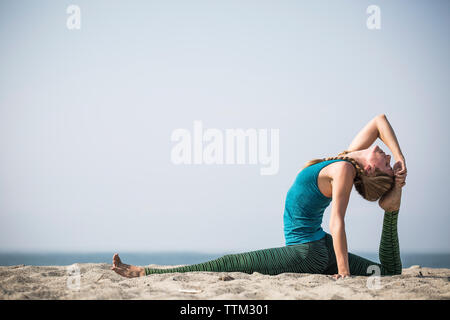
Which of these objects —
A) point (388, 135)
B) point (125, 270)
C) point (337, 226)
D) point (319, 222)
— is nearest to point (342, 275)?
point (337, 226)

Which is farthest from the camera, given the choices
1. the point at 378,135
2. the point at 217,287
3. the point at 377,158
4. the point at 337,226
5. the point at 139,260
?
the point at 139,260

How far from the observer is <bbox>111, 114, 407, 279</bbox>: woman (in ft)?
9.86

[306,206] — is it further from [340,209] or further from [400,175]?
[400,175]

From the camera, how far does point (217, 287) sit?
246 cm

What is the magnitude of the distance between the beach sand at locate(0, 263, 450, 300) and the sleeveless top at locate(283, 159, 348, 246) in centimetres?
30

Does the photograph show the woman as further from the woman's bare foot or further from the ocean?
the ocean

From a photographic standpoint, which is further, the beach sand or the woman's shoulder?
the woman's shoulder

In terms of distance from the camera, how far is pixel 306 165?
3.15 meters

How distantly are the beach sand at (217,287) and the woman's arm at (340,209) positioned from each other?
118 mm

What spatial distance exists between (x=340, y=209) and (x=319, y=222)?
14.4 inches

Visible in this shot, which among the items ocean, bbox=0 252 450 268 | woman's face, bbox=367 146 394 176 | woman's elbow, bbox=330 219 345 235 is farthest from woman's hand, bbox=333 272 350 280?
ocean, bbox=0 252 450 268

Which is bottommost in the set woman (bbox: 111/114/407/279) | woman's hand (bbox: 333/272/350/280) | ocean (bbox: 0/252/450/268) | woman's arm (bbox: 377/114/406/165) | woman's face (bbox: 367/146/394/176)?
ocean (bbox: 0/252/450/268)

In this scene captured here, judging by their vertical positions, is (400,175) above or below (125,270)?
above
